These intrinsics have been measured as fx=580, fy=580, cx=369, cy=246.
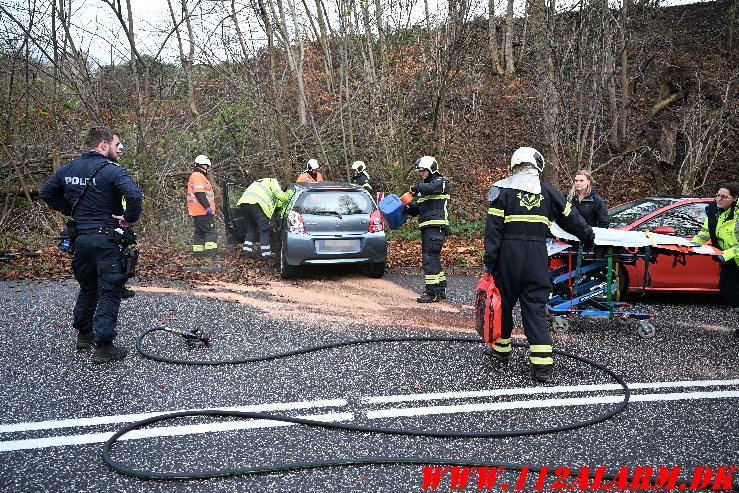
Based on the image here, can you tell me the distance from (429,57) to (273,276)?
327 inches

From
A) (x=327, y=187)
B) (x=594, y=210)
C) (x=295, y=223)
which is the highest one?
(x=327, y=187)

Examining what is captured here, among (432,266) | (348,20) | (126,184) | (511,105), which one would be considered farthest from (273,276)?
(511,105)

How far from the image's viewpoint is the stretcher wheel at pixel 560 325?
21.0 feet

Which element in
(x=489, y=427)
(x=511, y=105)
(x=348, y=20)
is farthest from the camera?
(x=511, y=105)

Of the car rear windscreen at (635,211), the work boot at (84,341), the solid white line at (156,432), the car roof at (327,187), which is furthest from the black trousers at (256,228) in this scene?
the solid white line at (156,432)

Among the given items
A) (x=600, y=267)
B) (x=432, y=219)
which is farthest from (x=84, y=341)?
(x=600, y=267)

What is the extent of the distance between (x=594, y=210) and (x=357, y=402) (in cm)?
433

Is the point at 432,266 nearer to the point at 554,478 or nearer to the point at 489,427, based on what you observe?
the point at 489,427

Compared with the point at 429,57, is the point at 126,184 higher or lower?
lower

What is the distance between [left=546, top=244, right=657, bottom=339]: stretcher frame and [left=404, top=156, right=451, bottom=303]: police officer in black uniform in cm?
172

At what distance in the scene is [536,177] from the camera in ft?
16.0

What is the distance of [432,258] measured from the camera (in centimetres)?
780

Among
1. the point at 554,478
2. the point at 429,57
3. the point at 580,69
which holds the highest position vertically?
the point at 429,57

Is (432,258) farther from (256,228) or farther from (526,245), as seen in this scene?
(256,228)
